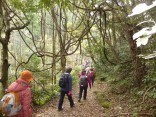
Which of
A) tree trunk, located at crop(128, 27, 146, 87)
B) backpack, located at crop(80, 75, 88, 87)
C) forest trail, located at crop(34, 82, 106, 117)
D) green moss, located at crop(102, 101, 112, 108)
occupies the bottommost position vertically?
forest trail, located at crop(34, 82, 106, 117)

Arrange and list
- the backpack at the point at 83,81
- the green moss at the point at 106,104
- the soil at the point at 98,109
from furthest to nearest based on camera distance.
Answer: the backpack at the point at 83,81
the green moss at the point at 106,104
the soil at the point at 98,109

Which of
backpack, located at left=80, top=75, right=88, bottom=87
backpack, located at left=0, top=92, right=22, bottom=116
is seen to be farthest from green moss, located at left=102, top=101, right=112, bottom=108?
backpack, located at left=0, top=92, right=22, bottom=116

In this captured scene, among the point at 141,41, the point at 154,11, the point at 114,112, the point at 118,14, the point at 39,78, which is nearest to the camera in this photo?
the point at 141,41

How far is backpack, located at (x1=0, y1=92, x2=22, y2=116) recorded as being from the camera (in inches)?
163

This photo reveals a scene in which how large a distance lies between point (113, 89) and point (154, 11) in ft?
19.1

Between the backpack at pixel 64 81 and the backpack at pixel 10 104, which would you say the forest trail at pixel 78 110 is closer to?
the backpack at pixel 64 81

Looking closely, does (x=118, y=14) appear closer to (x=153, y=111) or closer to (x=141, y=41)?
(x=153, y=111)

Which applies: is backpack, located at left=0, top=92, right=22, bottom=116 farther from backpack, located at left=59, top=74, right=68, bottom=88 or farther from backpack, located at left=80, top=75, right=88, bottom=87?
backpack, located at left=80, top=75, right=88, bottom=87

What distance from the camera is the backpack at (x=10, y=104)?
4.14 meters

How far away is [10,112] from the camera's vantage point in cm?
418

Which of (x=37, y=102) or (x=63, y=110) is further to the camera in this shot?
(x=37, y=102)

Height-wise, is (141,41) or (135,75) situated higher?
(141,41)

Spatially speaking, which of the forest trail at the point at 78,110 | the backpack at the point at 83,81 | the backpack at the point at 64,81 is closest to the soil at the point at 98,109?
the forest trail at the point at 78,110

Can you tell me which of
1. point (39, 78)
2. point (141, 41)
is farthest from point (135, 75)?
point (141, 41)
